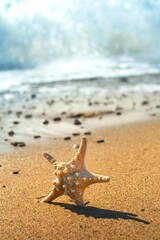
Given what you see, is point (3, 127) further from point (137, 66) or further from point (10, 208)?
point (137, 66)

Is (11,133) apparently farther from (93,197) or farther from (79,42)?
(79,42)

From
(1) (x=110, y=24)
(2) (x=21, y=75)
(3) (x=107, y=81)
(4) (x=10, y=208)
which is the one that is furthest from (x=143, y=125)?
(1) (x=110, y=24)

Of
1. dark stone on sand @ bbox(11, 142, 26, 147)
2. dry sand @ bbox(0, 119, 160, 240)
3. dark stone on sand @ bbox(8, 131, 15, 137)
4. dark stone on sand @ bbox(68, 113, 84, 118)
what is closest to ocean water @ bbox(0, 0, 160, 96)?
dark stone on sand @ bbox(68, 113, 84, 118)

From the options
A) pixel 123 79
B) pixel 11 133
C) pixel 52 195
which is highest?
pixel 52 195

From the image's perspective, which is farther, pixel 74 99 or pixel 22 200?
pixel 74 99

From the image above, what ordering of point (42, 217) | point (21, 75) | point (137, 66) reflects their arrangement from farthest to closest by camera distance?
→ point (137, 66)
point (21, 75)
point (42, 217)

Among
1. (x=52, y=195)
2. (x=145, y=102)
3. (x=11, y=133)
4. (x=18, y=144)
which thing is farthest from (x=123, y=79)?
(x=52, y=195)

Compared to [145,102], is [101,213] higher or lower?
higher

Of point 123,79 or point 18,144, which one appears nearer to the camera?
point 18,144
